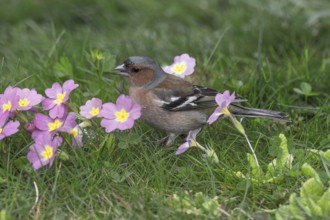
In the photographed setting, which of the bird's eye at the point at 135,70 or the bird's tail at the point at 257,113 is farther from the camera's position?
the bird's eye at the point at 135,70

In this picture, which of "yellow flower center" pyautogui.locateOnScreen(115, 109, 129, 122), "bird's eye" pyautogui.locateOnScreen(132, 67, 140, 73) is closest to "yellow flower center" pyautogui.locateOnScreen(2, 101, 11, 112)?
"yellow flower center" pyautogui.locateOnScreen(115, 109, 129, 122)

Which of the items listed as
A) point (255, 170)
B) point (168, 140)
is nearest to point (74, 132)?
point (168, 140)

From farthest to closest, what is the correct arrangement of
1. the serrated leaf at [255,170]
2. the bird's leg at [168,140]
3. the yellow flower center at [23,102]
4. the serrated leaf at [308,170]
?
the bird's leg at [168,140], the yellow flower center at [23,102], the serrated leaf at [255,170], the serrated leaf at [308,170]

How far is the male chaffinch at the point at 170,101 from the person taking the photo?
14.0 feet

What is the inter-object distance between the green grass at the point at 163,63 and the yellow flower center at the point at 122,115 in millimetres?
174

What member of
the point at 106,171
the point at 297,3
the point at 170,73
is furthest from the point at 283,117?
the point at 297,3

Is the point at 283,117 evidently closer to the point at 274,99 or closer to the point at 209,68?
the point at 274,99

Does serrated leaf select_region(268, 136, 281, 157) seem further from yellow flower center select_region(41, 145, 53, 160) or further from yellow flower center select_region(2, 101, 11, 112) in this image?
yellow flower center select_region(2, 101, 11, 112)

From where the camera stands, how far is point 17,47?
6379 mm

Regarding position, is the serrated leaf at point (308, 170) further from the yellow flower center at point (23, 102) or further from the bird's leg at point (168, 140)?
the yellow flower center at point (23, 102)

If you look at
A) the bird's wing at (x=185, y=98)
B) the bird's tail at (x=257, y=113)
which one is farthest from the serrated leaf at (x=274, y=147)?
the bird's wing at (x=185, y=98)

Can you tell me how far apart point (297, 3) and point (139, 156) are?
3.44 m

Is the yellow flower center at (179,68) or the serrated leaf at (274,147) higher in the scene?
the serrated leaf at (274,147)

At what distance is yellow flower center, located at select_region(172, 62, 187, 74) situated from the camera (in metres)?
4.65
